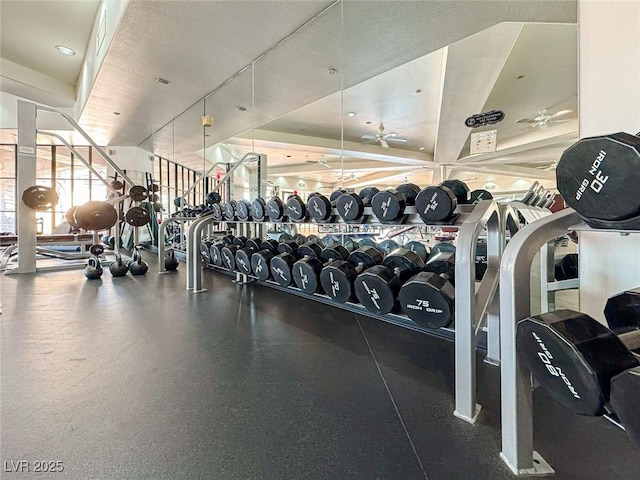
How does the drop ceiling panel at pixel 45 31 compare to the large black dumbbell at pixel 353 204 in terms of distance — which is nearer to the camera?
the large black dumbbell at pixel 353 204

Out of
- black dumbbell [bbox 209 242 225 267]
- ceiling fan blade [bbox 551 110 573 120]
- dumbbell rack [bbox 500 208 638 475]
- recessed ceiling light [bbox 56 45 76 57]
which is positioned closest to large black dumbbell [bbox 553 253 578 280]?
dumbbell rack [bbox 500 208 638 475]

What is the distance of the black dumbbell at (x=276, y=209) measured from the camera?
2.39 m

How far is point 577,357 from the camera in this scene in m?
0.68

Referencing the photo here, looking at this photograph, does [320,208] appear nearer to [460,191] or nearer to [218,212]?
[460,191]

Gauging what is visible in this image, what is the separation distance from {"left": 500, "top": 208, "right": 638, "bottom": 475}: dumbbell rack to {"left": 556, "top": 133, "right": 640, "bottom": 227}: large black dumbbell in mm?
120

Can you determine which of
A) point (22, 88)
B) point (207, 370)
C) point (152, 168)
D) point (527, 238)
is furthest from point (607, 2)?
point (152, 168)

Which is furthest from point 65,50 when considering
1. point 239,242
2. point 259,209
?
point 259,209

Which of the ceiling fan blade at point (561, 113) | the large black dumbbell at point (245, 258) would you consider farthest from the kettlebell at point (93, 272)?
the ceiling fan blade at point (561, 113)

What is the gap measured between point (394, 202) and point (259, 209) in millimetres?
1380

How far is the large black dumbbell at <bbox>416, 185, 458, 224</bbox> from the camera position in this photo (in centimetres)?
136

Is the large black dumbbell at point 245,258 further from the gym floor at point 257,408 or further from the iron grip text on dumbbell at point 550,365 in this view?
the iron grip text on dumbbell at point 550,365

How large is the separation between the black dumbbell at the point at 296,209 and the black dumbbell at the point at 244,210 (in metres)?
0.64

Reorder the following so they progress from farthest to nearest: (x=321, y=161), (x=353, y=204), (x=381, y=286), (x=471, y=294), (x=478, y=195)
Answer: (x=321, y=161) < (x=478, y=195) < (x=353, y=204) < (x=381, y=286) < (x=471, y=294)

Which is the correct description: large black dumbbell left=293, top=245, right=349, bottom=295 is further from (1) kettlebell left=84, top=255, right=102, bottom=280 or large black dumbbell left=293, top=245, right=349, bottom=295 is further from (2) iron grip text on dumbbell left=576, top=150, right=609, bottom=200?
(1) kettlebell left=84, top=255, right=102, bottom=280
